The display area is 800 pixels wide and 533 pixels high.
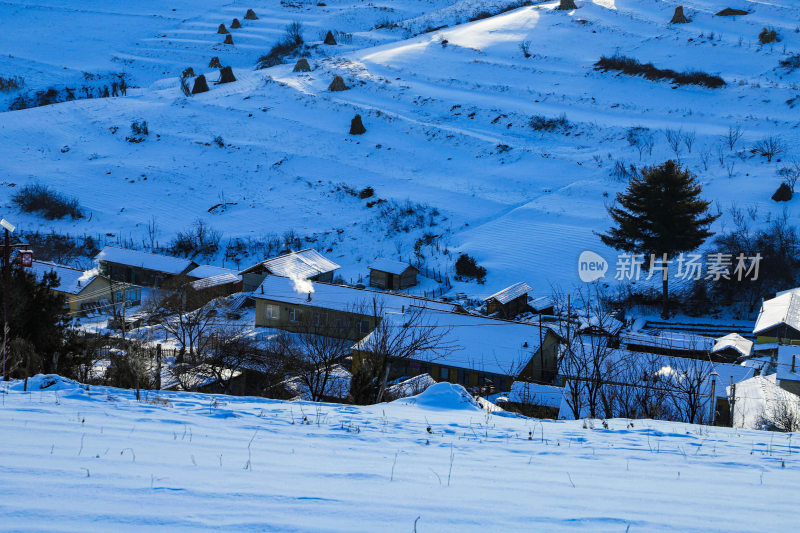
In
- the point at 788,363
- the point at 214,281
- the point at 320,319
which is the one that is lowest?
the point at 788,363

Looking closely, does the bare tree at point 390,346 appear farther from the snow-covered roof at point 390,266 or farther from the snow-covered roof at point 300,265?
the snow-covered roof at point 300,265

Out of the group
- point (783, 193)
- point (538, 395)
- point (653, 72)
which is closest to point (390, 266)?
point (538, 395)

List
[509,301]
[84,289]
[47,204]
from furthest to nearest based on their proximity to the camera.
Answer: [47,204] → [84,289] → [509,301]

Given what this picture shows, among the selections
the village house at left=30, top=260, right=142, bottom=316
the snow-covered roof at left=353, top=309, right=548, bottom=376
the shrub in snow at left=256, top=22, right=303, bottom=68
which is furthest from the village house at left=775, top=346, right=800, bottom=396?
the shrub in snow at left=256, top=22, right=303, bottom=68

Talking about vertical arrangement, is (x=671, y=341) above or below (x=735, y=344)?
below

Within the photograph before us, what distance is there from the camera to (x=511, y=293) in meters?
26.5

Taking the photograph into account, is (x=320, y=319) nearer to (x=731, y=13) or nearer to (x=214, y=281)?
(x=214, y=281)

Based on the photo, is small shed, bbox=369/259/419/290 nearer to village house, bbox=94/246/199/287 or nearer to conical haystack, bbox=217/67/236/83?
village house, bbox=94/246/199/287

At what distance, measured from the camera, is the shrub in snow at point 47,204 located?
3812cm

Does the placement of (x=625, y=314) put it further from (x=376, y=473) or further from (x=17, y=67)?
(x=17, y=67)

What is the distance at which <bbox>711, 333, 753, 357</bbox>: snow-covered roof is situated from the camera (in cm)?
2138

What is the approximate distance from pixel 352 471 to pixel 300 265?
83.5ft

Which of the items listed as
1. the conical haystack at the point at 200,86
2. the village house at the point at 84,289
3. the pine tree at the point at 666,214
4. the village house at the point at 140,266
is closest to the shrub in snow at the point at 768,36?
the pine tree at the point at 666,214

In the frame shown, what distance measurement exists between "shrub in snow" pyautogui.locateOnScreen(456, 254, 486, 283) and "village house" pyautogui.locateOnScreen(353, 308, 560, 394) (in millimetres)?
7639
